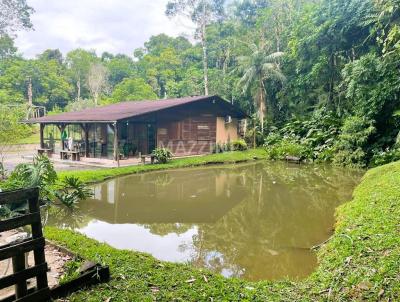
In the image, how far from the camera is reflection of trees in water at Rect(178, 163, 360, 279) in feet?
19.4

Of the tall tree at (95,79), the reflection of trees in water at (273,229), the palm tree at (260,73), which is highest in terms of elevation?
the tall tree at (95,79)

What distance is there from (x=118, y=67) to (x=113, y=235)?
52.1 metres

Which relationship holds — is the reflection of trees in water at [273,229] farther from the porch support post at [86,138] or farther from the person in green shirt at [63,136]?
the person in green shirt at [63,136]

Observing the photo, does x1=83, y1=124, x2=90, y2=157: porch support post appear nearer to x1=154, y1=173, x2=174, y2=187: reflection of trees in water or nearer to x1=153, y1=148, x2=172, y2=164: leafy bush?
x1=153, y1=148, x2=172, y2=164: leafy bush

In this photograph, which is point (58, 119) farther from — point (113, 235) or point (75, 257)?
point (75, 257)

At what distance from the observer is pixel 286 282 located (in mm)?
4715

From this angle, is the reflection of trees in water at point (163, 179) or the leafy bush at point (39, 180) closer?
the leafy bush at point (39, 180)

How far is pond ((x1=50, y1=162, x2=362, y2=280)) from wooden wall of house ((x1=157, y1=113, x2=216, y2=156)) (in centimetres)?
565

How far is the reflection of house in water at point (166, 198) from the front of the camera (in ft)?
28.8

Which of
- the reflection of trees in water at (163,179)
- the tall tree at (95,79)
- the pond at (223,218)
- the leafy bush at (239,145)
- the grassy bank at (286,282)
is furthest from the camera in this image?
the tall tree at (95,79)

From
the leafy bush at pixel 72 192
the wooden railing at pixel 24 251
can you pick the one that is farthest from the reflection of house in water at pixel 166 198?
the wooden railing at pixel 24 251

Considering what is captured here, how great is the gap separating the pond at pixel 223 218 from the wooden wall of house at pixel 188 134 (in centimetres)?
565

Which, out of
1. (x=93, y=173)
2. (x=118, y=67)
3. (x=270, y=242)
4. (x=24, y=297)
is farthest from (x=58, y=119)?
(x=118, y=67)

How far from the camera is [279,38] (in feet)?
93.5
